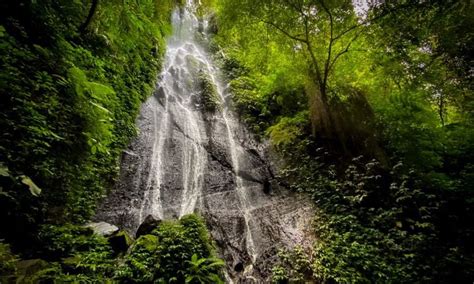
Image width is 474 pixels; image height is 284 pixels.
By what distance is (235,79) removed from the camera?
13797 mm

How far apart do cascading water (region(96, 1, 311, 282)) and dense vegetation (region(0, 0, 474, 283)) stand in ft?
1.50

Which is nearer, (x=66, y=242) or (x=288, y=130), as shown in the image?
(x=66, y=242)

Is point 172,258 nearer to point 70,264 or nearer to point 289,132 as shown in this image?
point 70,264

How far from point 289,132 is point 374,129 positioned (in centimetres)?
267

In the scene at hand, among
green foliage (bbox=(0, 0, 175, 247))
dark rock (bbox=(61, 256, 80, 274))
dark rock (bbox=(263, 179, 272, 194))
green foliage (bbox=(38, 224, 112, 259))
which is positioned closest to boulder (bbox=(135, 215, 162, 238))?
green foliage (bbox=(38, 224, 112, 259))

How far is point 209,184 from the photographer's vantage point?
7.87 m

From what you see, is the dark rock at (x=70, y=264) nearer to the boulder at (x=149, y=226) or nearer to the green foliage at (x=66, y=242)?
the green foliage at (x=66, y=242)

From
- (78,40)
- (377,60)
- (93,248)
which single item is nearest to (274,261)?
(93,248)

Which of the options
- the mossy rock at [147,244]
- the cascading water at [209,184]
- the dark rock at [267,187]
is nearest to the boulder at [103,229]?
the mossy rock at [147,244]

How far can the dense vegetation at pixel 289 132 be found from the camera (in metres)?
3.72

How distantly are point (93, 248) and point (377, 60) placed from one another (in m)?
8.80

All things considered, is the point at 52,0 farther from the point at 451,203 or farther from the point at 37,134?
the point at 451,203

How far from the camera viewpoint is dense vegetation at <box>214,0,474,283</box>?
5430 mm

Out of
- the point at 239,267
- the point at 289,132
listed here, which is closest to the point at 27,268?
the point at 239,267
